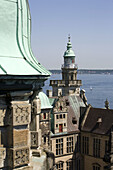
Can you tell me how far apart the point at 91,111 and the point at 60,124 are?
378 centimetres

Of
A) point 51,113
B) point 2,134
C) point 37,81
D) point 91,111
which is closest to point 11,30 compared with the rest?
point 37,81

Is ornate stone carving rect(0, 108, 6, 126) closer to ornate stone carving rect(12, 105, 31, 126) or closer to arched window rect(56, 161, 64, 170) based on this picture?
ornate stone carving rect(12, 105, 31, 126)

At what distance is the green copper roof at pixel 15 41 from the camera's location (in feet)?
12.0

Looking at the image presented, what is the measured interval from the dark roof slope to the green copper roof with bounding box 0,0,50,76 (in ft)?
82.8

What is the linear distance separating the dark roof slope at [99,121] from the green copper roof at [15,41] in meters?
25.2

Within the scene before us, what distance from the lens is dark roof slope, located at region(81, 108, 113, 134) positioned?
95.1 ft

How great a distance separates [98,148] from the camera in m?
28.9

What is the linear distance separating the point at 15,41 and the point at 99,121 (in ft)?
86.6

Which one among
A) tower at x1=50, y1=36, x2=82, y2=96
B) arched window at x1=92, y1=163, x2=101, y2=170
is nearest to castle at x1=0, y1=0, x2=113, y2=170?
arched window at x1=92, y1=163, x2=101, y2=170

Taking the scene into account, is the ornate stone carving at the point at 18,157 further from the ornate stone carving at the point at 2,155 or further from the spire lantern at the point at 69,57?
the spire lantern at the point at 69,57

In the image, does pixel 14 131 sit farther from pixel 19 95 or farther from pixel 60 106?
pixel 60 106

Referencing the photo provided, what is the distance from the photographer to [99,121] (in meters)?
29.6

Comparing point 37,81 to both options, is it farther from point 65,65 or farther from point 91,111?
point 65,65

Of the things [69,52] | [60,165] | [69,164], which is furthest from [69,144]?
[69,52]
